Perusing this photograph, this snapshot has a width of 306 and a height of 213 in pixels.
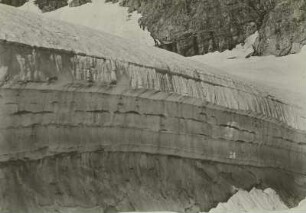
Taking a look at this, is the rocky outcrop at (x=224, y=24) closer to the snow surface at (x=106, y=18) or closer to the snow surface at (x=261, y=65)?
the snow surface at (x=261, y=65)

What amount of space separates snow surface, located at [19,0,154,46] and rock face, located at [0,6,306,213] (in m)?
20.6

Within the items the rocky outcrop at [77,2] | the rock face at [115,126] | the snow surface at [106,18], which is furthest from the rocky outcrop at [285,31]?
the rock face at [115,126]

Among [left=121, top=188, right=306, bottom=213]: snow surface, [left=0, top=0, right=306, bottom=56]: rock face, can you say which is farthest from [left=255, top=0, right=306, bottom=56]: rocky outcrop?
[left=121, top=188, right=306, bottom=213]: snow surface

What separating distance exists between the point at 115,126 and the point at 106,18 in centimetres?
2819

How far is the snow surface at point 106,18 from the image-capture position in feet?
113

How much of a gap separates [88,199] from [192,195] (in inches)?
103

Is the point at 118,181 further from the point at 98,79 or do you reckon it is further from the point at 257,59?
the point at 257,59

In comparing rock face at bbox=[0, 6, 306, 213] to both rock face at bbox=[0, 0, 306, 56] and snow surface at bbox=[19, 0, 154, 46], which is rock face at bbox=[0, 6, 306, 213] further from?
snow surface at bbox=[19, 0, 154, 46]

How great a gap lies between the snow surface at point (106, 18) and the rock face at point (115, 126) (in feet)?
67.5

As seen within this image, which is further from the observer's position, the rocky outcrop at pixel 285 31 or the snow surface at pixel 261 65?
the rocky outcrop at pixel 285 31

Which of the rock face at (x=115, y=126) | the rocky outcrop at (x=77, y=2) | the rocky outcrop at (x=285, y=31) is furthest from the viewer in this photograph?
the rocky outcrop at (x=77, y=2)

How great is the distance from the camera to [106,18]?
122ft

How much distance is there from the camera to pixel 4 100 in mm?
7844

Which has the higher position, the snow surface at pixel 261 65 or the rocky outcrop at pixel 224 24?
the rocky outcrop at pixel 224 24
